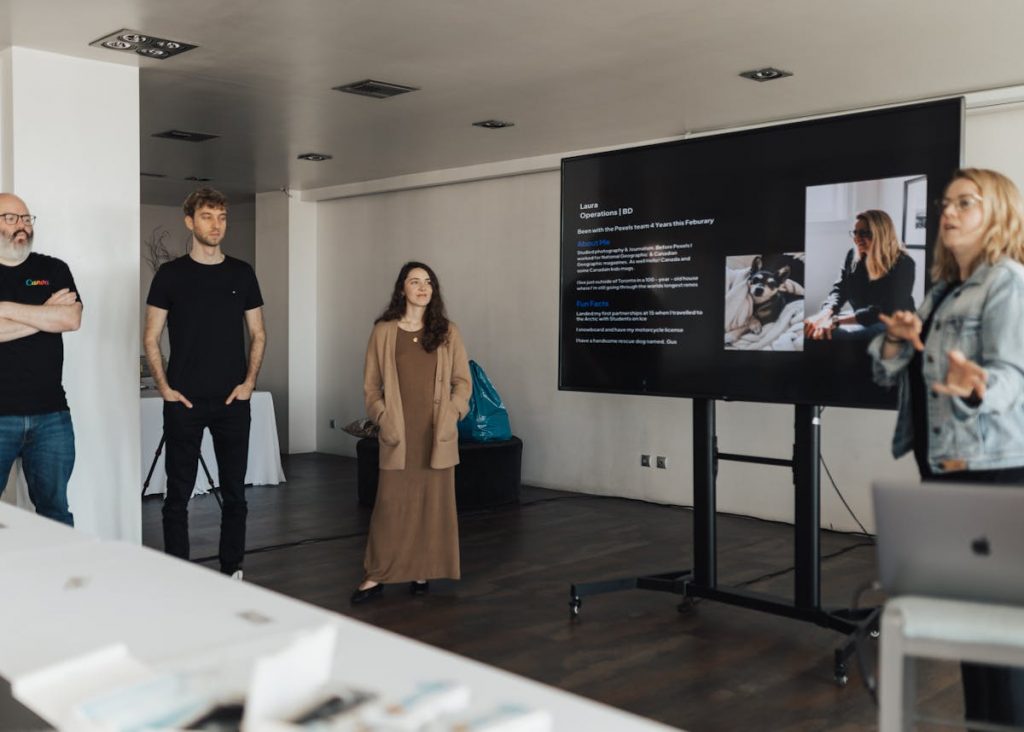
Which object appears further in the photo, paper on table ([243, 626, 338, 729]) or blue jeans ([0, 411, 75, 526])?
blue jeans ([0, 411, 75, 526])

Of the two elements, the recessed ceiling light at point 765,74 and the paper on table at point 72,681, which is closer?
the paper on table at point 72,681

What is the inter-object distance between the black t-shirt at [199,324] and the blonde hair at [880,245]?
8.80ft

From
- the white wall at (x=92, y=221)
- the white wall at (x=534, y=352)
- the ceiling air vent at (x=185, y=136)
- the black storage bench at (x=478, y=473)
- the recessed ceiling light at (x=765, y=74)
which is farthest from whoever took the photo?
the ceiling air vent at (x=185, y=136)

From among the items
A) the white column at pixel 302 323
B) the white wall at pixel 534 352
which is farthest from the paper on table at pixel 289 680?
the white column at pixel 302 323

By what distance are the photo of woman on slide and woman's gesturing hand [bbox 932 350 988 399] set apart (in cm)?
150

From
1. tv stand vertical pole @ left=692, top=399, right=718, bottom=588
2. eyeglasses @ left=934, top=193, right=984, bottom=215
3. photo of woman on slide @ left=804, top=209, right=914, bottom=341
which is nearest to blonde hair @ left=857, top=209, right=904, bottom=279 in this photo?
photo of woman on slide @ left=804, top=209, right=914, bottom=341

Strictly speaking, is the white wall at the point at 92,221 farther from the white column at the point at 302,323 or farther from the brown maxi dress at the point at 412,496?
the white column at the point at 302,323

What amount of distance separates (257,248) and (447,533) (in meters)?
6.68

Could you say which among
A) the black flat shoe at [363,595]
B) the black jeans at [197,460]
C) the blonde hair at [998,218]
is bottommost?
the black flat shoe at [363,595]

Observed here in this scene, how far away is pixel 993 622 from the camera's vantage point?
183cm

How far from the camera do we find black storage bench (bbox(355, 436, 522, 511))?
280 inches

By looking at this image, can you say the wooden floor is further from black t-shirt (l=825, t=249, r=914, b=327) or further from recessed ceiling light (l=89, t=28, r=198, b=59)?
recessed ceiling light (l=89, t=28, r=198, b=59)

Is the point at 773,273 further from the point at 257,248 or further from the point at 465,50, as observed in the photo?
the point at 257,248

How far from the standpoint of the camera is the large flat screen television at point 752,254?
378cm
